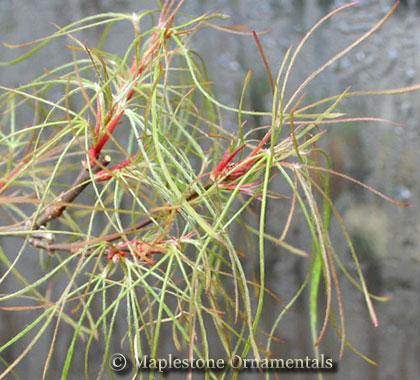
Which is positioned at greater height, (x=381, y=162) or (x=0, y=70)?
(x=0, y=70)

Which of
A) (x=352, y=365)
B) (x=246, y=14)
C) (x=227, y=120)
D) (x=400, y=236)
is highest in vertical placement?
(x=246, y=14)

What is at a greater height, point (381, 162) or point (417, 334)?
point (381, 162)

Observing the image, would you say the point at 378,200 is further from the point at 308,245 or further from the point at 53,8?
the point at 53,8

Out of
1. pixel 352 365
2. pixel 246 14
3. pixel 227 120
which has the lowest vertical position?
pixel 352 365

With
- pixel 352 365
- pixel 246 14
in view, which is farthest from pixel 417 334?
pixel 246 14

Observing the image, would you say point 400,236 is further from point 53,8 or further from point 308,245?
point 53,8

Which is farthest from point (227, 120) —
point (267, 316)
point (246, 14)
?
point (267, 316)
